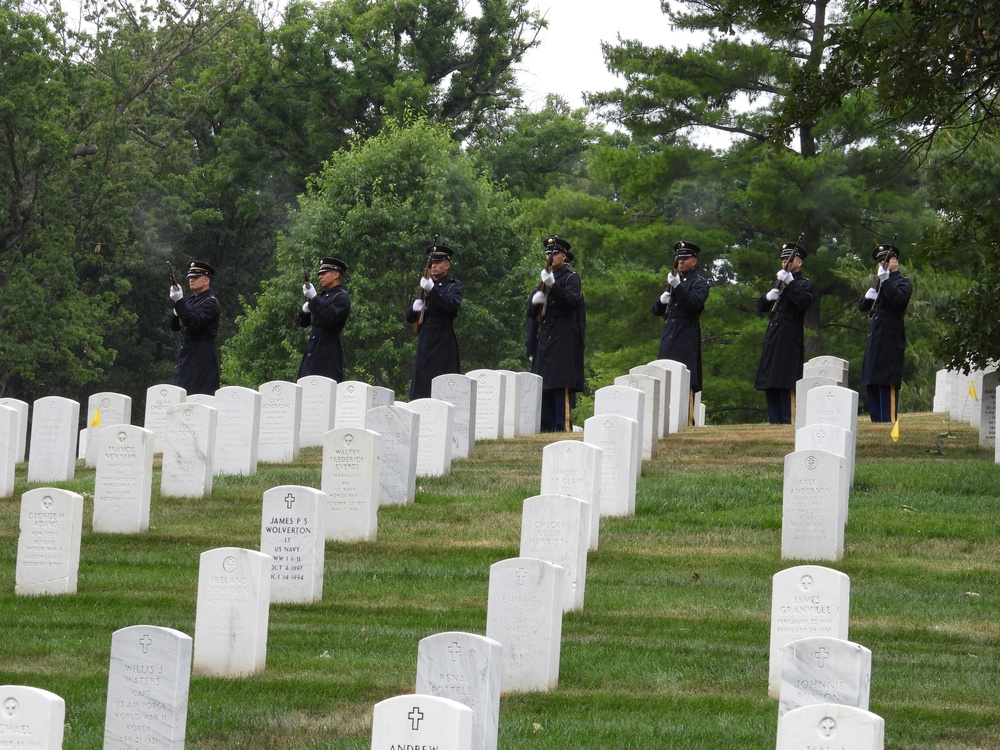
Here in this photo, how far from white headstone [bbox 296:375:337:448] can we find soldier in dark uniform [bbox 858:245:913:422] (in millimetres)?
5895

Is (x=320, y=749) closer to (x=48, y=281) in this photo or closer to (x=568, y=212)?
(x=568, y=212)

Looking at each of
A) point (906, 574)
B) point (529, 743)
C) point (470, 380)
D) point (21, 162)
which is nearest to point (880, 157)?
point (470, 380)

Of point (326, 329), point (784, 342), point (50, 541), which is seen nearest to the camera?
point (50, 541)

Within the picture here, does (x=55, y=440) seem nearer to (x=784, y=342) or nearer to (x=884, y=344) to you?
(x=784, y=342)

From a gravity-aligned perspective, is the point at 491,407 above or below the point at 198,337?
below

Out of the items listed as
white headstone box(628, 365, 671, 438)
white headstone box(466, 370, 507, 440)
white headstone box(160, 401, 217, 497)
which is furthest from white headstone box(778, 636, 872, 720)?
white headstone box(466, 370, 507, 440)

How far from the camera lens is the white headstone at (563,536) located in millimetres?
9125

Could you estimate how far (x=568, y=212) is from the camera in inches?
1177

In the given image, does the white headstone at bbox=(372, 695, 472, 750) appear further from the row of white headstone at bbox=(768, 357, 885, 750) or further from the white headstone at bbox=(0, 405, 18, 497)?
the white headstone at bbox=(0, 405, 18, 497)

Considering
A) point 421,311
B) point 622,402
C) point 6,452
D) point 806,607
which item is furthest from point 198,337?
point 806,607

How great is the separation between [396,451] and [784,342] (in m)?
7.31

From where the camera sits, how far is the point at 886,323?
58.2 ft

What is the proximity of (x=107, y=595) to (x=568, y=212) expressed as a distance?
69.3ft

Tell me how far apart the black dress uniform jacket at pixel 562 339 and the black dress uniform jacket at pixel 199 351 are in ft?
11.7
